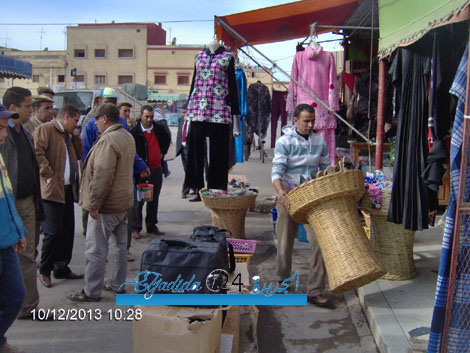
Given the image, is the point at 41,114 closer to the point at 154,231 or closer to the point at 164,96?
the point at 154,231

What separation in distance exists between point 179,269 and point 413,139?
215cm

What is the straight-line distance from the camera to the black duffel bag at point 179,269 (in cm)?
316

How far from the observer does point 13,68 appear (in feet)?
49.8

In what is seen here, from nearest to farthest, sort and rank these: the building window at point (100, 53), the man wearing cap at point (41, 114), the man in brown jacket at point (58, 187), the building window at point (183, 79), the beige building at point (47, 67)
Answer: the man in brown jacket at point (58, 187) < the man wearing cap at point (41, 114) < the building window at point (100, 53) < the building window at point (183, 79) < the beige building at point (47, 67)

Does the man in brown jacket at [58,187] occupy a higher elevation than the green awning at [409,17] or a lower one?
lower

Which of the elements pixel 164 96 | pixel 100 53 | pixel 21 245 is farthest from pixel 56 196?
pixel 100 53

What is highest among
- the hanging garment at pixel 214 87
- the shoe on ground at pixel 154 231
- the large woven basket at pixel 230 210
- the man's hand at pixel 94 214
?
the hanging garment at pixel 214 87

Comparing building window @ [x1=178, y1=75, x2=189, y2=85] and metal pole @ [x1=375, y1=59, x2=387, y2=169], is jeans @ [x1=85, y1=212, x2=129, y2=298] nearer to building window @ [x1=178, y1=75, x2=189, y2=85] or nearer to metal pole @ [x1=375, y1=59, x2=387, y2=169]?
metal pole @ [x1=375, y1=59, x2=387, y2=169]

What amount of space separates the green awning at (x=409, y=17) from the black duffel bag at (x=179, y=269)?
203cm

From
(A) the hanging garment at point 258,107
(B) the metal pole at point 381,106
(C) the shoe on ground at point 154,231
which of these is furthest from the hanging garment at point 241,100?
(A) the hanging garment at point 258,107

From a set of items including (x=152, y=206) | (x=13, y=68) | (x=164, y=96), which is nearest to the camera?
(x=152, y=206)

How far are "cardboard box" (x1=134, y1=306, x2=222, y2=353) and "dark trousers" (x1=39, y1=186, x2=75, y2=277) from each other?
7.56 ft

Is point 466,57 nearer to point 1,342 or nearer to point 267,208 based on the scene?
point 1,342

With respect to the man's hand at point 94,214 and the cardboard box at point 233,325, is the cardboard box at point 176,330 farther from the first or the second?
Answer: the man's hand at point 94,214
